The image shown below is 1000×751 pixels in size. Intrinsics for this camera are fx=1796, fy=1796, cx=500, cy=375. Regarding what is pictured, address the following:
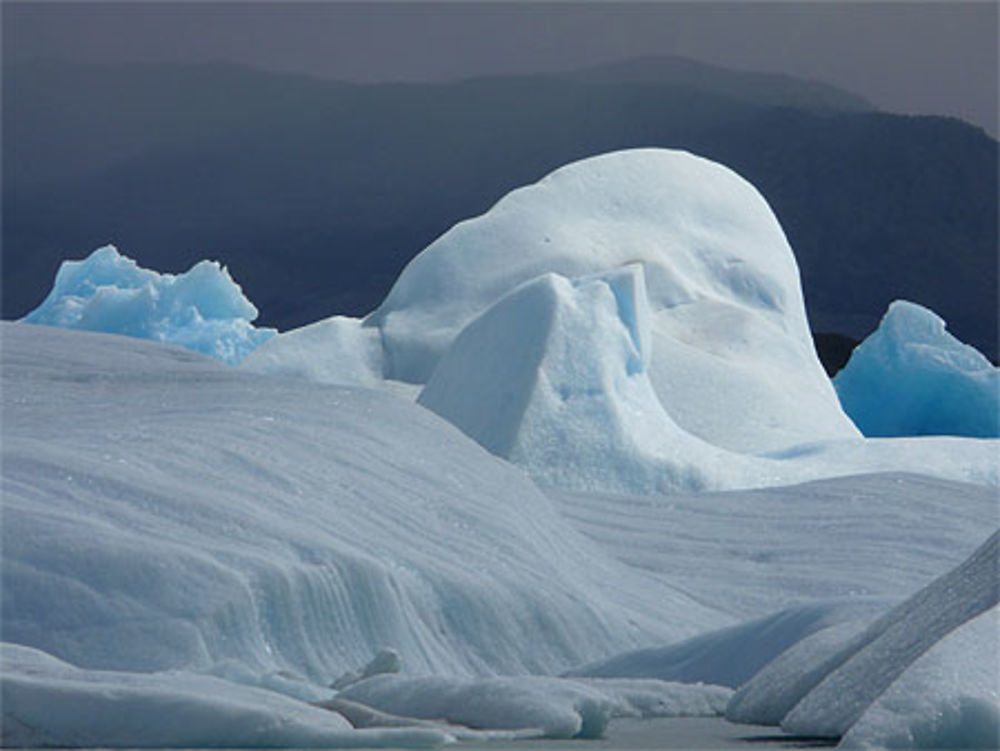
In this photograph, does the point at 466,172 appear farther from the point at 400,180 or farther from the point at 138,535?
the point at 138,535

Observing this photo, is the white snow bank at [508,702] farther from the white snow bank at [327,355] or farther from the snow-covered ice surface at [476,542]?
the white snow bank at [327,355]

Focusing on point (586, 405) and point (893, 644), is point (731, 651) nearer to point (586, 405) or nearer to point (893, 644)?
point (893, 644)

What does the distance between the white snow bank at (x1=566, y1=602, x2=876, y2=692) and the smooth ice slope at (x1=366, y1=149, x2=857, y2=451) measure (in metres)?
8.25

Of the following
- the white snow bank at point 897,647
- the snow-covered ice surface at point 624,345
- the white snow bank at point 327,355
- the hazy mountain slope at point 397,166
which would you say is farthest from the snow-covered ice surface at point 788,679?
the hazy mountain slope at point 397,166

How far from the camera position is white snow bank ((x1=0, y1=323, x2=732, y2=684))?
673cm

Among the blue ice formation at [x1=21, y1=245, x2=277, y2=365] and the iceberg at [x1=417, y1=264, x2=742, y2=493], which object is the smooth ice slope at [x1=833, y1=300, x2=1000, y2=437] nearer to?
the iceberg at [x1=417, y1=264, x2=742, y2=493]

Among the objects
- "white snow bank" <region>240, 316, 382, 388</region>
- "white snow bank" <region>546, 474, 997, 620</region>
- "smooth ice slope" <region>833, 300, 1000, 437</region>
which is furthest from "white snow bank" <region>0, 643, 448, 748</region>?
"smooth ice slope" <region>833, 300, 1000, 437</region>

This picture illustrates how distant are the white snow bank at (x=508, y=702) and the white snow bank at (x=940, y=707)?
1073mm

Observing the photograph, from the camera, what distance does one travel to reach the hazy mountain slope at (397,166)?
4069 cm

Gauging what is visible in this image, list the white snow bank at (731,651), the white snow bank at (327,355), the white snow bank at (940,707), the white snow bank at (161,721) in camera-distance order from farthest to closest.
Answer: the white snow bank at (327,355)
the white snow bank at (731,651)
the white snow bank at (161,721)
the white snow bank at (940,707)

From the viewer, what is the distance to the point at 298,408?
9109mm

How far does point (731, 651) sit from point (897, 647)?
2200 millimetres

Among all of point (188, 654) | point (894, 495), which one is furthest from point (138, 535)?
point (894, 495)

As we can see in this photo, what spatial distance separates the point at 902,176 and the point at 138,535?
35.0 meters
